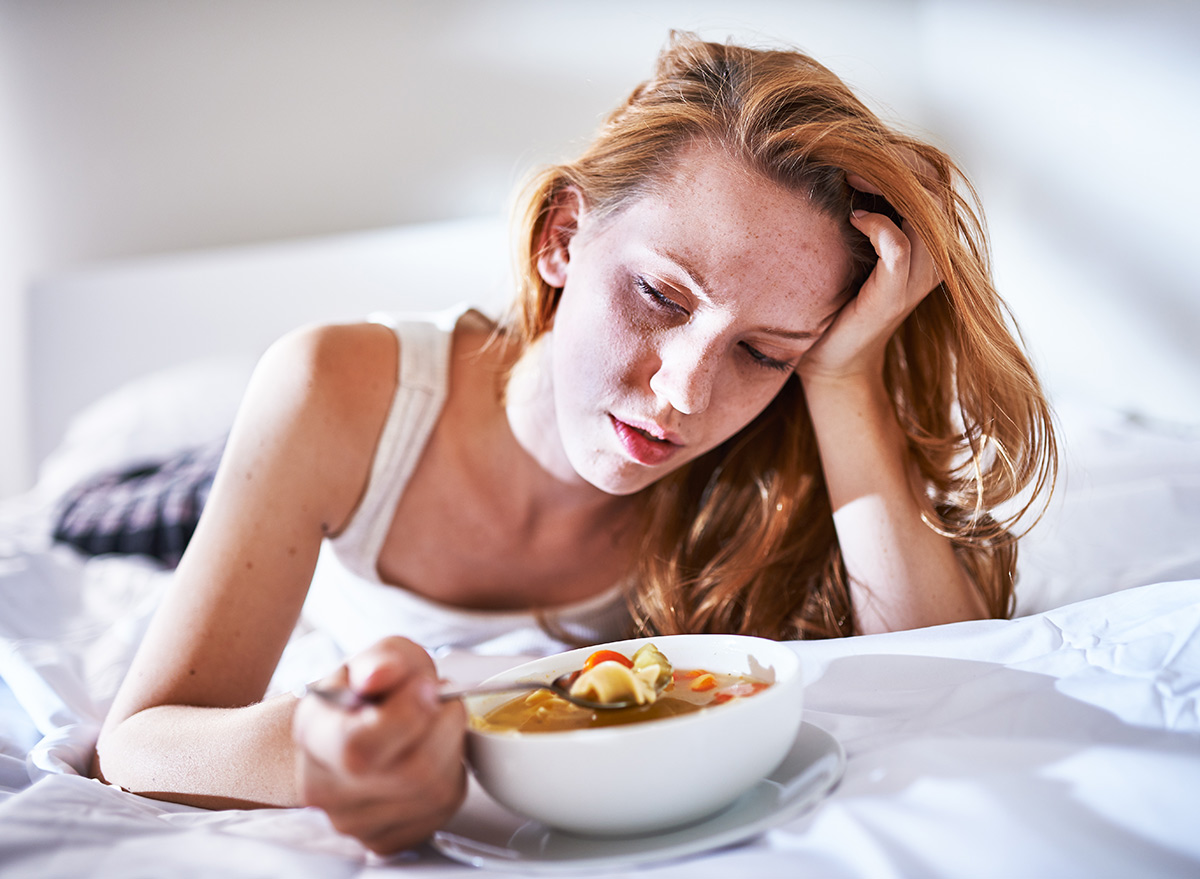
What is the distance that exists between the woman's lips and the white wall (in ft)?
5.43

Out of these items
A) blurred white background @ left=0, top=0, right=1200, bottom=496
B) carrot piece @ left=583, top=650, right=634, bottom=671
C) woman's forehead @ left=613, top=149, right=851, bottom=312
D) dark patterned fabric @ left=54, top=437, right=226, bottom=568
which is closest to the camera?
carrot piece @ left=583, top=650, right=634, bottom=671

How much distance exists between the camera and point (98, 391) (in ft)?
7.59

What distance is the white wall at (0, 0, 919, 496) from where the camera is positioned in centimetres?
229

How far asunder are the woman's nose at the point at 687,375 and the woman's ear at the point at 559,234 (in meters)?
0.22

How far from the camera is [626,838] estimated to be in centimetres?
44

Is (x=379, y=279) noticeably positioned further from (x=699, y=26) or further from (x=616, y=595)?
(x=616, y=595)

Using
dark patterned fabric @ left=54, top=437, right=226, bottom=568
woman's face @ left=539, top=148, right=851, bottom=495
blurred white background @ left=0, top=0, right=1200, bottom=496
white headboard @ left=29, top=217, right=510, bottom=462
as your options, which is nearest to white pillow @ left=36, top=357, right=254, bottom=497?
dark patterned fabric @ left=54, top=437, right=226, bottom=568

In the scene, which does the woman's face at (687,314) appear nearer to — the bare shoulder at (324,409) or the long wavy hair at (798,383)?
the long wavy hair at (798,383)

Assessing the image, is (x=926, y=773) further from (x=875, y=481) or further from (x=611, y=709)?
(x=875, y=481)

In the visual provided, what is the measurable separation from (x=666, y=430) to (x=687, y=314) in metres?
0.11

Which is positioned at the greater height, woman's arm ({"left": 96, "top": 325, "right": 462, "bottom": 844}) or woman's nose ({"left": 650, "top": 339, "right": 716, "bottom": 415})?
woman's nose ({"left": 650, "top": 339, "right": 716, "bottom": 415})

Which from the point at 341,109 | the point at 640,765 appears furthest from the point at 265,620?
the point at 341,109

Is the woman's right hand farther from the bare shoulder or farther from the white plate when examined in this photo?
the bare shoulder

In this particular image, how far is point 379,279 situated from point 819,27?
54.6 inches
